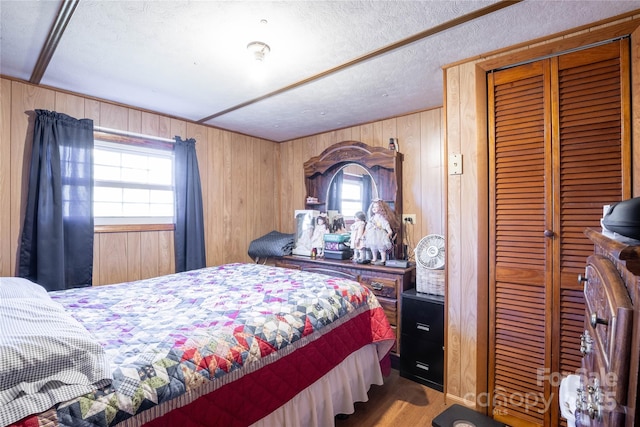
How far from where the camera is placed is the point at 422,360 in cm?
242

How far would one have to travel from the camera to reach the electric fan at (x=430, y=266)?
2418mm

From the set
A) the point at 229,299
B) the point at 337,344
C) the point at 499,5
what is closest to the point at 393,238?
the point at 337,344

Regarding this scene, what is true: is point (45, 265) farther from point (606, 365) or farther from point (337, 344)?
point (606, 365)

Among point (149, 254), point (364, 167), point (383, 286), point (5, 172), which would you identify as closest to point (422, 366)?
point (383, 286)

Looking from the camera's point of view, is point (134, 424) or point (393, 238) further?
point (393, 238)

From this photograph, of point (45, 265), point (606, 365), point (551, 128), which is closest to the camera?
point (606, 365)

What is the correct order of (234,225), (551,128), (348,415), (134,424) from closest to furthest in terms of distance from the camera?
(134,424) → (551,128) → (348,415) → (234,225)

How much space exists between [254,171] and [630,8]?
136 inches

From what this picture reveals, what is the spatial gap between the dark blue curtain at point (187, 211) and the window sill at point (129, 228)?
116 millimetres

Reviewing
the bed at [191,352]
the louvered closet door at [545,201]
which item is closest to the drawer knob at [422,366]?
the bed at [191,352]

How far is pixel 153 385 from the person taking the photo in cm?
102

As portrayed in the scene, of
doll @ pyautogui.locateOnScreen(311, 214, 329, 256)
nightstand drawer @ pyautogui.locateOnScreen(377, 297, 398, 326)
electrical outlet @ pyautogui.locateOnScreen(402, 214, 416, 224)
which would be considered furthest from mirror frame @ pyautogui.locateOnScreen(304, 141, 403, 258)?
nightstand drawer @ pyautogui.locateOnScreen(377, 297, 398, 326)

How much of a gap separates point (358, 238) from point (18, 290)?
8.08ft

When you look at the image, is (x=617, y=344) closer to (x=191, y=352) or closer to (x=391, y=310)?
(x=191, y=352)
